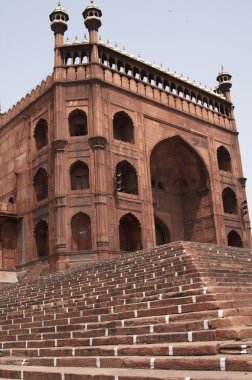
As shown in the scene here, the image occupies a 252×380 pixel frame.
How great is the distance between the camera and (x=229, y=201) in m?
27.5

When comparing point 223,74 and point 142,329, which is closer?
point 142,329

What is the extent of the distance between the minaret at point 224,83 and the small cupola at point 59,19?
35.1 feet

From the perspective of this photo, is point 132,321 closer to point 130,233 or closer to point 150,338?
point 150,338

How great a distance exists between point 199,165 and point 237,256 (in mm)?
12063

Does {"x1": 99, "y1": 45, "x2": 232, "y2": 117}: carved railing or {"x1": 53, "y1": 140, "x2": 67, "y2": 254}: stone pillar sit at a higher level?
{"x1": 99, "y1": 45, "x2": 232, "y2": 117}: carved railing

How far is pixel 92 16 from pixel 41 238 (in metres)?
11.1

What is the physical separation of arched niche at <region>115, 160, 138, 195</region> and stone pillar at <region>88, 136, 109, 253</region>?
4.42 ft

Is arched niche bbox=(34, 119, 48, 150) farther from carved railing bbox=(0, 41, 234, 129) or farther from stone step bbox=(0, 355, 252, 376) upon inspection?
stone step bbox=(0, 355, 252, 376)

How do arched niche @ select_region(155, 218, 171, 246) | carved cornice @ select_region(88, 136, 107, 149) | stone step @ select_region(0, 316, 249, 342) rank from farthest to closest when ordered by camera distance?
arched niche @ select_region(155, 218, 171, 246) < carved cornice @ select_region(88, 136, 107, 149) < stone step @ select_region(0, 316, 249, 342)

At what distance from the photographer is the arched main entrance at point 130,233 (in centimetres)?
2172

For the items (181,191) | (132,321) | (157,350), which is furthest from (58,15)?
(157,350)

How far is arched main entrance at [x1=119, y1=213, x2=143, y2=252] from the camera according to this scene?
21719 millimetres

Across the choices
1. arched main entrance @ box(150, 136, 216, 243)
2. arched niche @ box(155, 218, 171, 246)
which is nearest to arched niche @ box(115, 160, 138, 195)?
arched main entrance @ box(150, 136, 216, 243)

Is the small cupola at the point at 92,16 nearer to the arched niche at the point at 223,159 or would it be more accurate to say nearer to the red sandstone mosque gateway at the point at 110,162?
the red sandstone mosque gateway at the point at 110,162
